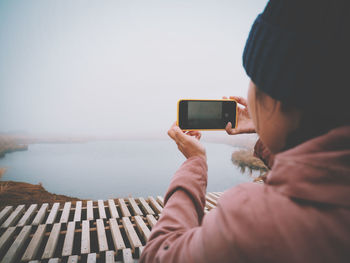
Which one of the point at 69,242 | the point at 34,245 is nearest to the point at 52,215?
the point at 34,245

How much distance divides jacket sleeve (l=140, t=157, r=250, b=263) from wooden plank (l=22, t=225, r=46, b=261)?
2.52 m

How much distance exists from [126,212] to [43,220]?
1273 millimetres

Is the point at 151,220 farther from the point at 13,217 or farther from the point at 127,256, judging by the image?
the point at 13,217

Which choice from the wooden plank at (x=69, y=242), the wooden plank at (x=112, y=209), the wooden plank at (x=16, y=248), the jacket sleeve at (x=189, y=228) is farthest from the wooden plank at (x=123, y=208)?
the jacket sleeve at (x=189, y=228)

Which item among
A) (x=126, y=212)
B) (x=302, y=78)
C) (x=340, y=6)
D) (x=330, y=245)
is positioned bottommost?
(x=126, y=212)

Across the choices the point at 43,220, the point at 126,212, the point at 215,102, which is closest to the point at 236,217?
the point at 215,102

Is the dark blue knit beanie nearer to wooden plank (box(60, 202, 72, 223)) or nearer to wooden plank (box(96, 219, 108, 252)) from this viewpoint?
wooden plank (box(96, 219, 108, 252))

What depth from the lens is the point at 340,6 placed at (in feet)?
1.50

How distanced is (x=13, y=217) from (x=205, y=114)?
11.8 ft

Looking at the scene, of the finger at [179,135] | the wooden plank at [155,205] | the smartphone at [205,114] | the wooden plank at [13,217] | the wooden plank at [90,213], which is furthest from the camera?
the wooden plank at [155,205]

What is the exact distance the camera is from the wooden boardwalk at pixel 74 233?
2436 mm

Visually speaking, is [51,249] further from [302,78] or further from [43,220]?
[302,78]

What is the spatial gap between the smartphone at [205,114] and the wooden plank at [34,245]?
2.45m

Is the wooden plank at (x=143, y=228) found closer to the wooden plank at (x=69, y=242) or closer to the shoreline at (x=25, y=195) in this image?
the wooden plank at (x=69, y=242)
